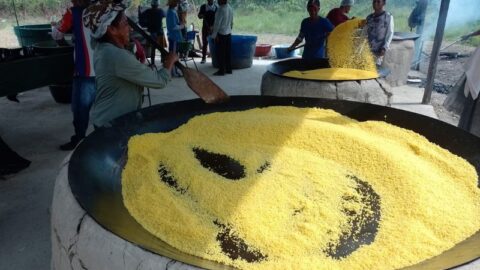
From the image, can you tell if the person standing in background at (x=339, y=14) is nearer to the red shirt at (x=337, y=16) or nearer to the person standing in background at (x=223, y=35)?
the red shirt at (x=337, y=16)

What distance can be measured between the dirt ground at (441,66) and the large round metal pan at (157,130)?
2.66 meters

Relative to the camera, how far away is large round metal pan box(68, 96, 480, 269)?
1024 mm

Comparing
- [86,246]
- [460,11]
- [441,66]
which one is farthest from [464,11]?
[86,246]

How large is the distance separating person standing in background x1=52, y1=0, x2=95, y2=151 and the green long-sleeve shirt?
3.94ft

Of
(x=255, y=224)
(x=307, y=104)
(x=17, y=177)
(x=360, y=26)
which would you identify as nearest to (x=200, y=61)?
(x=360, y=26)

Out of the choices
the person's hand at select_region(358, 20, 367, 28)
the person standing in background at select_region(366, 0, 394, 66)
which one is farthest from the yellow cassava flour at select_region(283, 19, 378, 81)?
the person standing in background at select_region(366, 0, 394, 66)

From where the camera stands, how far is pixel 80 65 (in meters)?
3.09

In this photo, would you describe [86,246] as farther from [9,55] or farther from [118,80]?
[9,55]

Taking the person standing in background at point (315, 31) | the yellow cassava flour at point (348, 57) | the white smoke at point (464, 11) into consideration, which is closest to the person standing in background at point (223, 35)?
the person standing in background at point (315, 31)

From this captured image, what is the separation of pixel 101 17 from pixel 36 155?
1906 mm

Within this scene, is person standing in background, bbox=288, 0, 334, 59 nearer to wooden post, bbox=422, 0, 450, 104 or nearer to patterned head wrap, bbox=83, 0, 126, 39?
wooden post, bbox=422, 0, 450, 104

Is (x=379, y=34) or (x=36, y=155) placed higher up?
(x=379, y=34)

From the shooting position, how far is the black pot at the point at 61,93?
4.61m

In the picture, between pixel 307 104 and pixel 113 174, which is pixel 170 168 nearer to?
pixel 113 174
